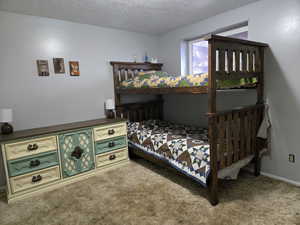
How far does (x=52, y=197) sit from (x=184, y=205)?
1602 millimetres

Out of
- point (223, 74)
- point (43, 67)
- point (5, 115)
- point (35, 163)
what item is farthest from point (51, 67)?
point (223, 74)

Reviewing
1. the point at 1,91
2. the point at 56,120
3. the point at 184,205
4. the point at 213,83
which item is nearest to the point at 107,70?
the point at 56,120

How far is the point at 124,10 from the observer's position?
104 inches

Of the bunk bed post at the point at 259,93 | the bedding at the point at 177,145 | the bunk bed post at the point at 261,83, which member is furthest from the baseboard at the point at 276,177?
the bunk bed post at the point at 261,83

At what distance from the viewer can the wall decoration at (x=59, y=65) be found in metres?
2.93

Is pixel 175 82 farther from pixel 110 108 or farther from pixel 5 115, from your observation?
pixel 5 115

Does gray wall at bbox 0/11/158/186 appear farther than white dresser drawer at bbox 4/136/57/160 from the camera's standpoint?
Yes

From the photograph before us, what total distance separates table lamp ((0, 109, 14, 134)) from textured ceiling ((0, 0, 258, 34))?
4.33 feet

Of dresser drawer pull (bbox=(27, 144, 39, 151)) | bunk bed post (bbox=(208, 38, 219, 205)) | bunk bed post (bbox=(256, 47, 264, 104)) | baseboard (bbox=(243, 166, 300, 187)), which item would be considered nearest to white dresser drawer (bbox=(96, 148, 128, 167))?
dresser drawer pull (bbox=(27, 144, 39, 151))

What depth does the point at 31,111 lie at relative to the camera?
2.78 m

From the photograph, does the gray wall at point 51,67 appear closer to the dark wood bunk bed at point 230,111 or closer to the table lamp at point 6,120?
the table lamp at point 6,120

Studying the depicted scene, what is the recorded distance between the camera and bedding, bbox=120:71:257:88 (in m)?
2.13

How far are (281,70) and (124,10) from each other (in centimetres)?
221

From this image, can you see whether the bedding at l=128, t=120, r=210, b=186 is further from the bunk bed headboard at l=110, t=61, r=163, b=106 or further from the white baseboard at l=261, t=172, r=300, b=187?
the white baseboard at l=261, t=172, r=300, b=187
